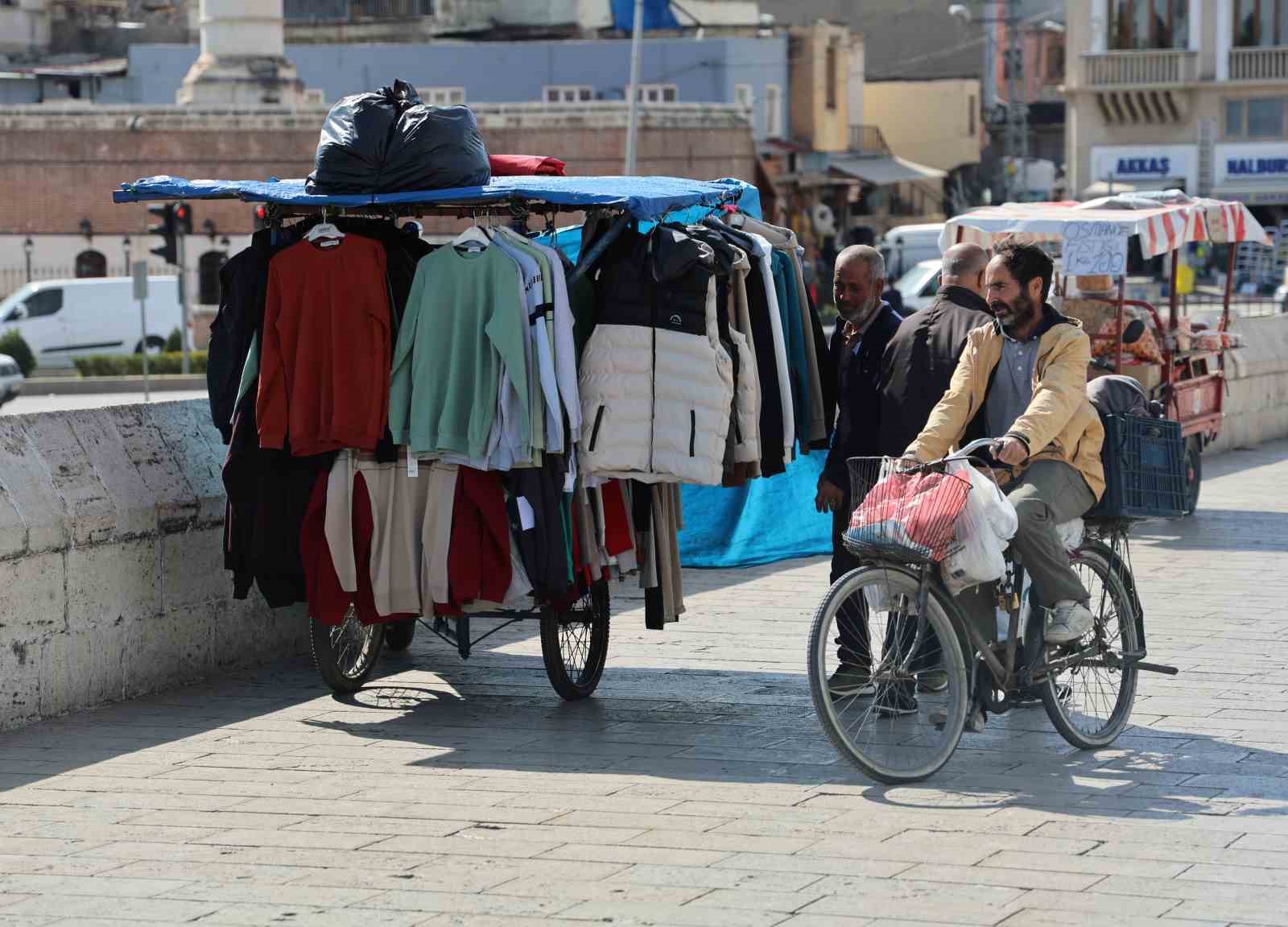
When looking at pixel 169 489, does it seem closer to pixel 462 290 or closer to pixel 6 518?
pixel 6 518

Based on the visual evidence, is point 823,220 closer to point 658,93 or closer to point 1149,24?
point 658,93

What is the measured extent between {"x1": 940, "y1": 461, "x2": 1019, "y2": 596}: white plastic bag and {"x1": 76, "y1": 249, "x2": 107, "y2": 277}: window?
45.9 m

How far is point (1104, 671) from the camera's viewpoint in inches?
267

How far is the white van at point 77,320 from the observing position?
36594 mm

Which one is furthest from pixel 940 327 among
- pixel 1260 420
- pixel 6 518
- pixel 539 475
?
pixel 1260 420

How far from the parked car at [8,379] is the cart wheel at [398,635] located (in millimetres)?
21333

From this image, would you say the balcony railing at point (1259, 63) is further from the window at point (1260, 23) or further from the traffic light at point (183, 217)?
the traffic light at point (183, 217)

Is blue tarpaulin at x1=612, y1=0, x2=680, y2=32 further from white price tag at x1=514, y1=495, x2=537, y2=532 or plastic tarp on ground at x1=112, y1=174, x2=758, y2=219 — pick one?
white price tag at x1=514, y1=495, x2=537, y2=532

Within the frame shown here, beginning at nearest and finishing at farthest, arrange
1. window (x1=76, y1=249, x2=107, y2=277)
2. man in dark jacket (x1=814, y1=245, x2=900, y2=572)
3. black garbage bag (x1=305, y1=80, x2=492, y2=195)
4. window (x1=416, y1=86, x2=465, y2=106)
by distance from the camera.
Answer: black garbage bag (x1=305, y1=80, x2=492, y2=195) < man in dark jacket (x1=814, y1=245, x2=900, y2=572) < window (x1=76, y1=249, x2=107, y2=277) < window (x1=416, y1=86, x2=465, y2=106)

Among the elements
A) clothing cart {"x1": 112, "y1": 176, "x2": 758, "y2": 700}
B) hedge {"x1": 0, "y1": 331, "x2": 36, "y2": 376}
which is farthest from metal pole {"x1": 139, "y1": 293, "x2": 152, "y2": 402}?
clothing cart {"x1": 112, "y1": 176, "x2": 758, "y2": 700}

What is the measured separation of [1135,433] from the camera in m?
6.79

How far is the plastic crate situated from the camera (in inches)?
266

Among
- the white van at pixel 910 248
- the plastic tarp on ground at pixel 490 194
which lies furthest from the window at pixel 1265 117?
the plastic tarp on ground at pixel 490 194

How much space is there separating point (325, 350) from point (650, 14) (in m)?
52.9
